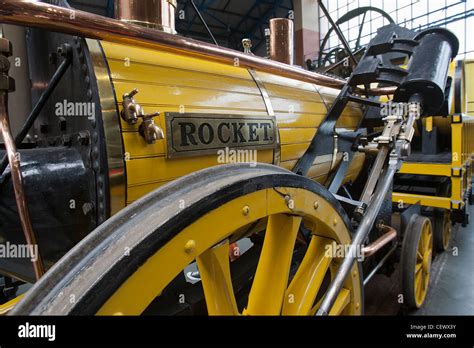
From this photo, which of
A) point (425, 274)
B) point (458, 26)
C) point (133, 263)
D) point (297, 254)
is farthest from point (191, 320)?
point (458, 26)

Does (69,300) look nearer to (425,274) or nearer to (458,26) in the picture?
(425,274)

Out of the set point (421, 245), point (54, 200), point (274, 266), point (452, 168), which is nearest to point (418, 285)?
point (421, 245)

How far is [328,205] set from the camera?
1159 mm

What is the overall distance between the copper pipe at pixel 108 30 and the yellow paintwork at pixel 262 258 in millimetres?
668

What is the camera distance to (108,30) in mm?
1001

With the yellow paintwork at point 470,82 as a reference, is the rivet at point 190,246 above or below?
below

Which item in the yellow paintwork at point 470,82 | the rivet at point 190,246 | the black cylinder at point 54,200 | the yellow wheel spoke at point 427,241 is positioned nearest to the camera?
the rivet at point 190,246

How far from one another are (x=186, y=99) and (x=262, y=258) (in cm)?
62

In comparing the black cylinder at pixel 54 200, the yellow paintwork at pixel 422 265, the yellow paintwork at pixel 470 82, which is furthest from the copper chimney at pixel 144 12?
the yellow paintwork at pixel 470 82

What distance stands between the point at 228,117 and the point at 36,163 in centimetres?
67

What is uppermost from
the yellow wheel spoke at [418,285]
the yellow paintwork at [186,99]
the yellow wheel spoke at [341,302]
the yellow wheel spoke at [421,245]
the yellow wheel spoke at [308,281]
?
the yellow paintwork at [186,99]

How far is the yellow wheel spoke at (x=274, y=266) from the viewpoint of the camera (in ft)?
3.45

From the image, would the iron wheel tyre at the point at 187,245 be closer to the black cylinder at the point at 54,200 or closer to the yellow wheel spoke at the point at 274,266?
the yellow wheel spoke at the point at 274,266

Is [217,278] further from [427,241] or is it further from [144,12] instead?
[427,241]
